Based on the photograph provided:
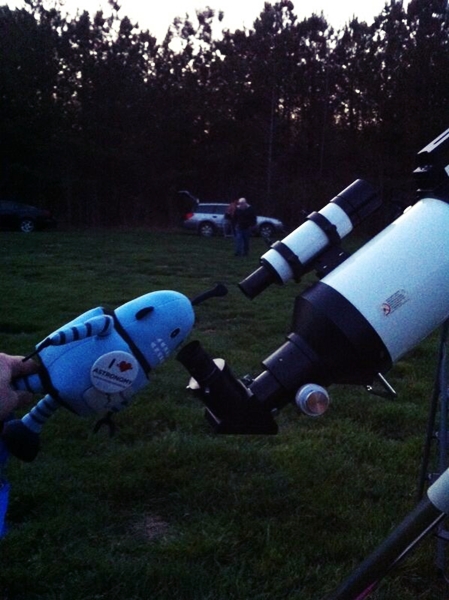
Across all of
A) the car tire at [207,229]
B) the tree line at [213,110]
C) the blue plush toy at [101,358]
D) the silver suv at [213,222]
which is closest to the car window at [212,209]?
the silver suv at [213,222]

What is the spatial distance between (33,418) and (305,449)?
90.0 inches

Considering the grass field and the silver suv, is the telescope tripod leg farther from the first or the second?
the silver suv

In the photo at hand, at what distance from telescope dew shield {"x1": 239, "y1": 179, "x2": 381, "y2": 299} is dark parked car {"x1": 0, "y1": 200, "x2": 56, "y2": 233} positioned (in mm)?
24101

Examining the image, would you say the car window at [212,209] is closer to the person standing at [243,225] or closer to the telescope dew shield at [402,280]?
the person standing at [243,225]

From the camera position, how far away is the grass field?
2615 mm

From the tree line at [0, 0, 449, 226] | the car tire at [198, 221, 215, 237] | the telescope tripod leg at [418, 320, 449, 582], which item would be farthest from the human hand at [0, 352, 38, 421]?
the tree line at [0, 0, 449, 226]

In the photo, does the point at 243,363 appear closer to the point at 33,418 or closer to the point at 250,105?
the point at 33,418

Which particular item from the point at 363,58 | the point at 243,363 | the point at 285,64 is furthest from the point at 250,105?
the point at 243,363

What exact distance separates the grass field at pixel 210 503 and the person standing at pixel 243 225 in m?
10.9

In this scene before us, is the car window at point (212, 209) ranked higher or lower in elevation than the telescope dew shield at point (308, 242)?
lower

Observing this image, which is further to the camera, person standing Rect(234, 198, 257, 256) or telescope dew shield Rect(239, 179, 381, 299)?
person standing Rect(234, 198, 257, 256)

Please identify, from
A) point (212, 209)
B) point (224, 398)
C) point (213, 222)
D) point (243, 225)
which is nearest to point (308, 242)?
point (224, 398)

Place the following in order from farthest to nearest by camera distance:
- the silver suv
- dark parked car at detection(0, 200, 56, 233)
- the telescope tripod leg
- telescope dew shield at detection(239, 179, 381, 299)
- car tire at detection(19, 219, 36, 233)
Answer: the silver suv
car tire at detection(19, 219, 36, 233)
dark parked car at detection(0, 200, 56, 233)
the telescope tripod leg
telescope dew shield at detection(239, 179, 381, 299)

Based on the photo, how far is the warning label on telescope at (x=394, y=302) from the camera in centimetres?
159
